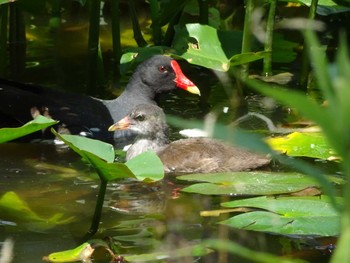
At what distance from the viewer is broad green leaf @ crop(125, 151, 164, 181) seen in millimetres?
3180

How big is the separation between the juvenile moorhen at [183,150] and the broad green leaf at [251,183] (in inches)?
14.8

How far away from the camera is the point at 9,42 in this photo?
7.15 meters

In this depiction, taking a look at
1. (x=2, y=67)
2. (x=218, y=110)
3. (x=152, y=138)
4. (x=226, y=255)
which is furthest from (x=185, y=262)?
Answer: (x=2, y=67)

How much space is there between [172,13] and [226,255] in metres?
2.98

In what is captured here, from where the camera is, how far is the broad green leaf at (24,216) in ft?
12.1

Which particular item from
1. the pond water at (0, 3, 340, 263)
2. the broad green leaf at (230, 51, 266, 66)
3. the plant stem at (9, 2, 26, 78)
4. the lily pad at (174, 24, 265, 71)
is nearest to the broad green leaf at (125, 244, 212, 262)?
the pond water at (0, 3, 340, 263)

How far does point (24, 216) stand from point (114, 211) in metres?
0.44

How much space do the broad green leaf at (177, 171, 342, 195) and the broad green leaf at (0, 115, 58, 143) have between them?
0.94 metres

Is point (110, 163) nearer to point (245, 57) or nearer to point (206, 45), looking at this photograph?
point (245, 57)

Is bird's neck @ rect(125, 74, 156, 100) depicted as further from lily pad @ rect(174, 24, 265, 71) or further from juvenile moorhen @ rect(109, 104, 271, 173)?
juvenile moorhen @ rect(109, 104, 271, 173)

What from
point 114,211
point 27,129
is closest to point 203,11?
point 114,211

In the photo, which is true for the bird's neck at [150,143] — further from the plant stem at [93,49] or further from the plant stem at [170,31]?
the plant stem at [170,31]

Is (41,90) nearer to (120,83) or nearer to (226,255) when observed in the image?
(120,83)

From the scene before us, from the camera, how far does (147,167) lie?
3236mm
